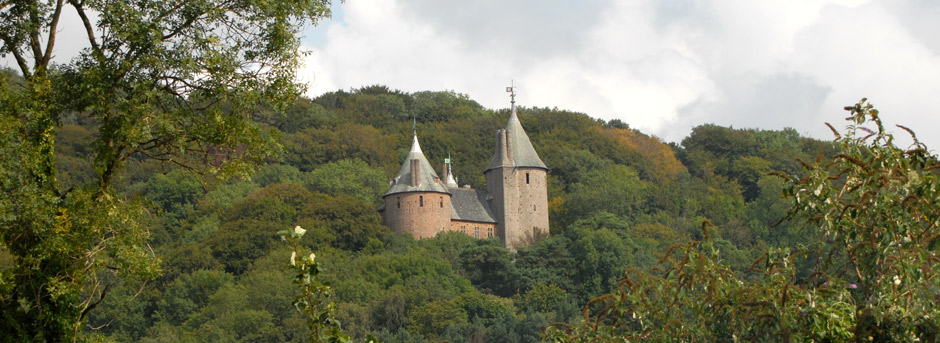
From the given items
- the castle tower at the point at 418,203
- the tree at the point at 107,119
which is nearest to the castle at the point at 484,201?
the castle tower at the point at 418,203

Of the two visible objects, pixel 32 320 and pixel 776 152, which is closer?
pixel 32 320

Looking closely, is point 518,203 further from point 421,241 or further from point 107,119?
point 107,119

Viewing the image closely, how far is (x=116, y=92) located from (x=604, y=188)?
7364 centimetres

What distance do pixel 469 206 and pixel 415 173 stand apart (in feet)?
14.1

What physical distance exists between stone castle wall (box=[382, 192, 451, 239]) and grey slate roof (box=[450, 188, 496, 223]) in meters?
1.07

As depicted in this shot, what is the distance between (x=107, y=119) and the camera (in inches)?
532

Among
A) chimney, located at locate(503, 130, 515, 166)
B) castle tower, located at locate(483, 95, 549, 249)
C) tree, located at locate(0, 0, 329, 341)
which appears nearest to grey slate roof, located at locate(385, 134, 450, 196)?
castle tower, located at locate(483, 95, 549, 249)

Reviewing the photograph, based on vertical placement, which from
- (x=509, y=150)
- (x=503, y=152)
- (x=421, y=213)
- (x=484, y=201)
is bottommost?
(x=421, y=213)

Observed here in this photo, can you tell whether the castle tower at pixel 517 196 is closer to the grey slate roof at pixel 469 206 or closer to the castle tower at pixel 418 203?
the grey slate roof at pixel 469 206

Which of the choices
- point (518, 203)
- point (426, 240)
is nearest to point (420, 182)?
point (426, 240)

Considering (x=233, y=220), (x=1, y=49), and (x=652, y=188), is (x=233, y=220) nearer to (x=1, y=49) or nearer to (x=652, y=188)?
(x=652, y=188)

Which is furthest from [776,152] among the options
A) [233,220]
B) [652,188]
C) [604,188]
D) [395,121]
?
[233,220]

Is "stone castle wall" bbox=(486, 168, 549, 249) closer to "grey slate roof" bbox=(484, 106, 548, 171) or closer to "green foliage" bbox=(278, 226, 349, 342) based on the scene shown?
→ "grey slate roof" bbox=(484, 106, 548, 171)

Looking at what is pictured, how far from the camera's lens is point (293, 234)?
332 inches
